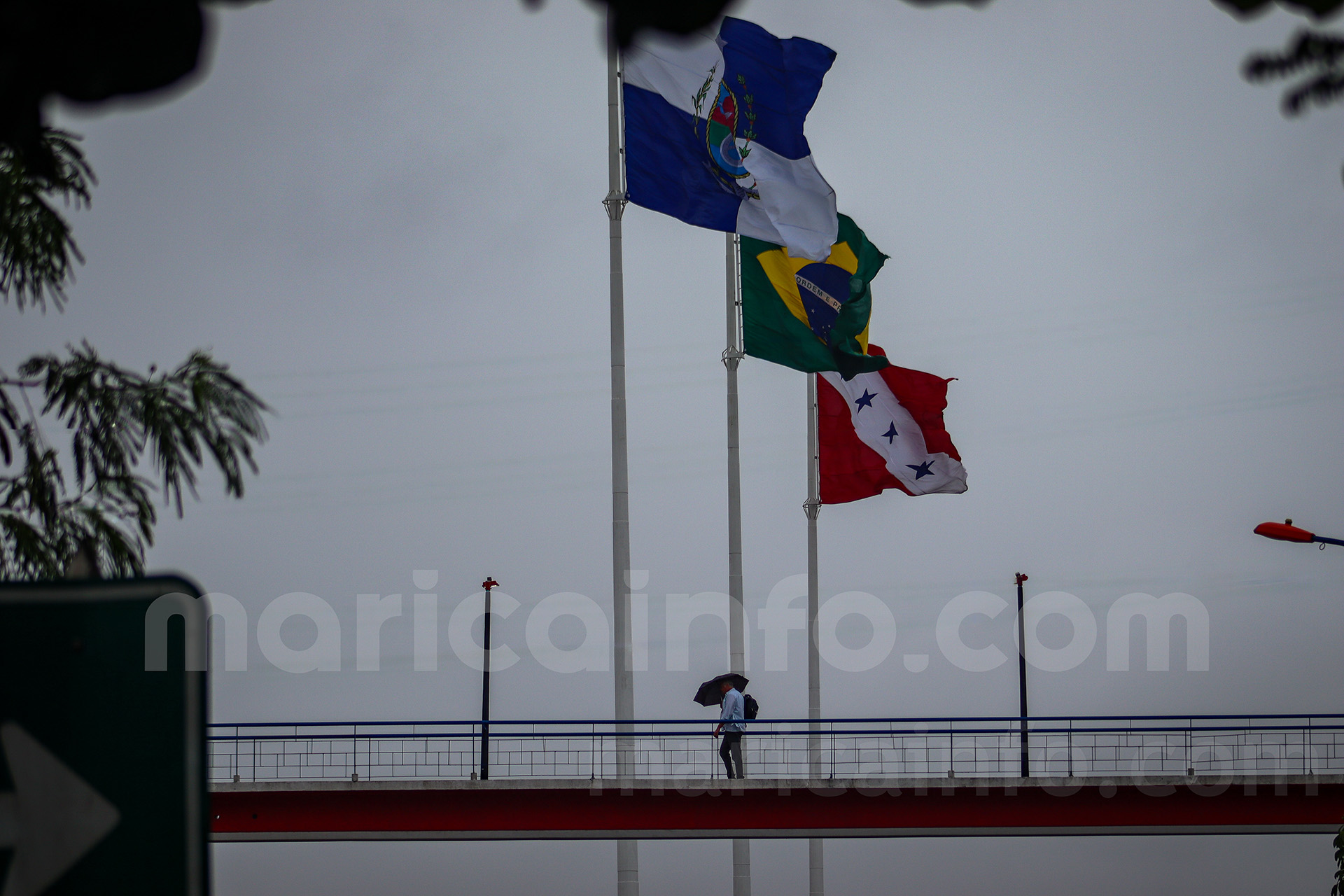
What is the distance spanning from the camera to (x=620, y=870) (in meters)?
20.9

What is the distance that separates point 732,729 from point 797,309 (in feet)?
20.4

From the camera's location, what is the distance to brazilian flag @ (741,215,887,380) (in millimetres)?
22016

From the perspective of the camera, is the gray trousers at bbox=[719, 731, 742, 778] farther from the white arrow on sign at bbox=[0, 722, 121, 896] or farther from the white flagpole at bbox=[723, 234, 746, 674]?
the white arrow on sign at bbox=[0, 722, 121, 896]

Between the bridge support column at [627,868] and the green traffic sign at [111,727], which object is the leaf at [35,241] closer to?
the green traffic sign at [111,727]

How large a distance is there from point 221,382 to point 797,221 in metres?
12.7

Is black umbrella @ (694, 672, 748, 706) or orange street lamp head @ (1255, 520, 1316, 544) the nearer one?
orange street lamp head @ (1255, 520, 1316, 544)

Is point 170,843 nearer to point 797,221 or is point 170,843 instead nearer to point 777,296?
point 797,221

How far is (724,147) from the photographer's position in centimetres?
1925

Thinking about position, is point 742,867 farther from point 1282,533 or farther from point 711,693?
point 1282,533

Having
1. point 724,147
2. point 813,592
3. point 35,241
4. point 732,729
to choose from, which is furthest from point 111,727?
point 813,592

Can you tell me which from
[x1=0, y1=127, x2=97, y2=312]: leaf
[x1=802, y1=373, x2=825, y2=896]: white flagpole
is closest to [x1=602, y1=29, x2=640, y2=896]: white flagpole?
[x1=802, y1=373, x2=825, y2=896]: white flagpole

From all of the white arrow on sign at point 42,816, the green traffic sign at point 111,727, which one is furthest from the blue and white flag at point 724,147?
the white arrow on sign at point 42,816

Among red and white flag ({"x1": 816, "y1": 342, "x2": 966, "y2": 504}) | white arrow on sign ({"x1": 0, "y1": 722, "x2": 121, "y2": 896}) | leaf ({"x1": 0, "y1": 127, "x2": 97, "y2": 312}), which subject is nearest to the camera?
white arrow on sign ({"x1": 0, "y1": 722, "x2": 121, "y2": 896})

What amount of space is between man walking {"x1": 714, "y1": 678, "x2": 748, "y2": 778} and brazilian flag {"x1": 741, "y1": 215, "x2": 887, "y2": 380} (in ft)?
16.0
